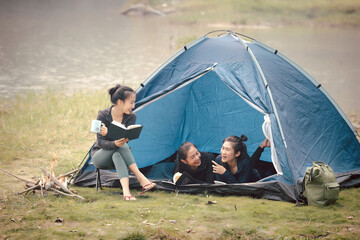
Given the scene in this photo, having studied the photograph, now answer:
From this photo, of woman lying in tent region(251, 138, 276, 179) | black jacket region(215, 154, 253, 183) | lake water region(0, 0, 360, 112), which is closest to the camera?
black jacket region(215, 154, 253, 183)

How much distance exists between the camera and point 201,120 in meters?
6.18

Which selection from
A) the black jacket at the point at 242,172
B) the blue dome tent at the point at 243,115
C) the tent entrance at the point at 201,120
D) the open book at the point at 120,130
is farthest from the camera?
the tent entrance at the point at 201,120

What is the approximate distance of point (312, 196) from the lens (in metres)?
4.36

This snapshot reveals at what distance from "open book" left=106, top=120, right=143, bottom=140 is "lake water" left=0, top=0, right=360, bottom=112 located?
4.43m

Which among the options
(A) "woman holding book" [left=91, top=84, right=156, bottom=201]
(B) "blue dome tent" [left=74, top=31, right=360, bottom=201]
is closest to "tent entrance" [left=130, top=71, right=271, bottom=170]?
(B) "blue dome tent" [left=74, top=31, right=360, bottom=201]

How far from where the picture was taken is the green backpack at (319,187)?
4.32 metres

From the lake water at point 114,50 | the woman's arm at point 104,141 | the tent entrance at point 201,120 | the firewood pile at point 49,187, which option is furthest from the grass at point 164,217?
the lake water at point 114,50

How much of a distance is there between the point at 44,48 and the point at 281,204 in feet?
50.4

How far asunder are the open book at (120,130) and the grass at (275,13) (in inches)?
686

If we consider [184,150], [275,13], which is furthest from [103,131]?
[275,13]

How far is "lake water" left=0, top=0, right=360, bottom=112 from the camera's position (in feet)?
41.9

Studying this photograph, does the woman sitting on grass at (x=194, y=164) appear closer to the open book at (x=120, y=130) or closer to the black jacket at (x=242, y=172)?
the black jacket at (x=242, y=172)

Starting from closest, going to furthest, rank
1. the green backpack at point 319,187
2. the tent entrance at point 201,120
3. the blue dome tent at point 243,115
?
the green backpack at point 319,187 → the blue dome tent at point 243,115 → the tent entrance at point 201,120

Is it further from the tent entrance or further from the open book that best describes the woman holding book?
the tent entrance
